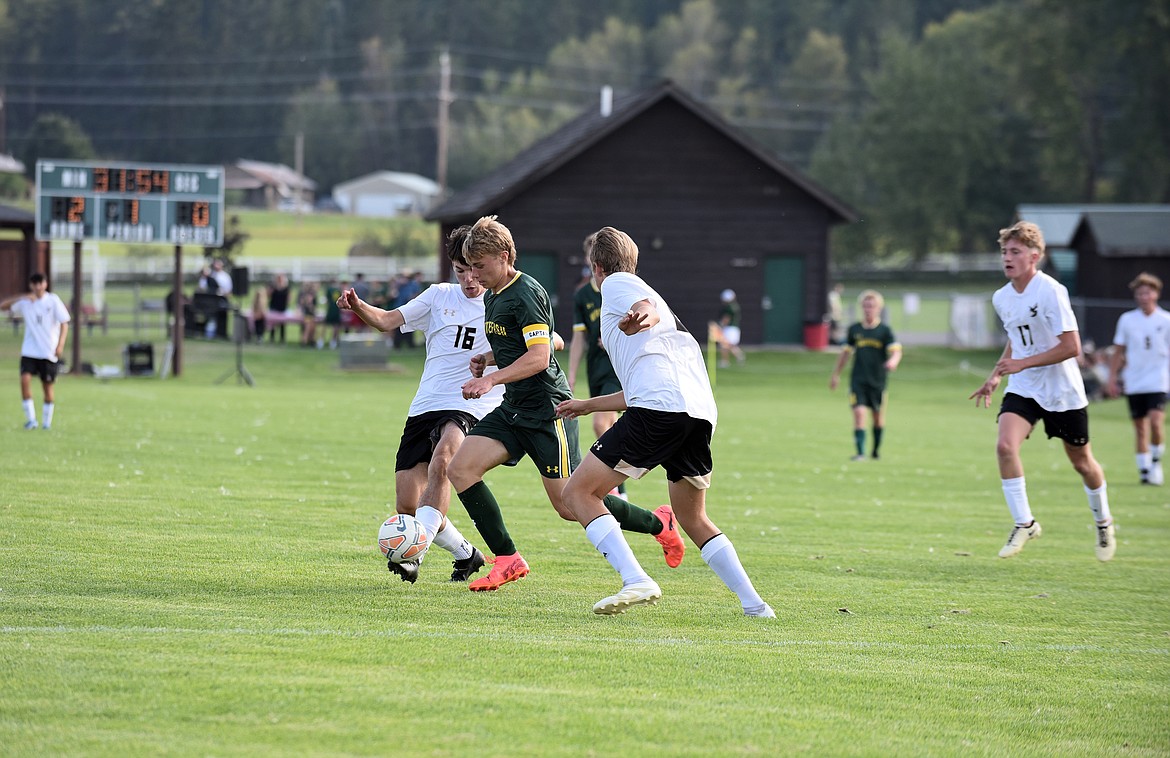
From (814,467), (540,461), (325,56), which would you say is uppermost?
(325,56)

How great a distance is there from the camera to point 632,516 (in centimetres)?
848

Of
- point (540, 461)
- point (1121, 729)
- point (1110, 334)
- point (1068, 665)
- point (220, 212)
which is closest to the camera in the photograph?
point (1121, 729)

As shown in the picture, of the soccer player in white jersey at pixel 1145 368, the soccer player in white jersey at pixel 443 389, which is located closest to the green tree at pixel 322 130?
the soccer player in white jersey at pixel 1145 368

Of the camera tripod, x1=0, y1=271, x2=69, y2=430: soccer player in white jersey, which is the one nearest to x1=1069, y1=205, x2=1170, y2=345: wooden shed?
the camera tripod

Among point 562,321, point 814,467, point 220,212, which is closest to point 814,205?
point 562,321

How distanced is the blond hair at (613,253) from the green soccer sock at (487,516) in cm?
154

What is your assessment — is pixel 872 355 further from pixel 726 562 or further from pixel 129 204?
pixel 129 204

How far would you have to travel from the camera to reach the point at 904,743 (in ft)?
17.5

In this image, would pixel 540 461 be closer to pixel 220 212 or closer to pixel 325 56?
pixel 220 212

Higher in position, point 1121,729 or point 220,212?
point 220,212

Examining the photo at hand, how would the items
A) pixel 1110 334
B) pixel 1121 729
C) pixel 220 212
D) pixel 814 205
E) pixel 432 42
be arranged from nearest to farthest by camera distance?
pixel 1121 729, pixel 220 212, pixel 1110 334, pixel 814 205, pixel 432 42

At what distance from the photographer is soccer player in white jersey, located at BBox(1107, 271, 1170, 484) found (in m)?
16.4

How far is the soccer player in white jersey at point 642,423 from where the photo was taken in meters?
7.05

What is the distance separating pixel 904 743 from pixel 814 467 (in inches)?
458
